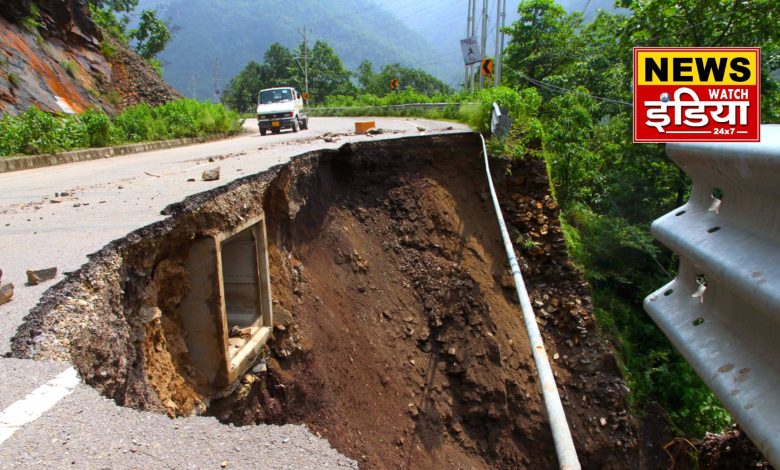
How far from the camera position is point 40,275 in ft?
10.6

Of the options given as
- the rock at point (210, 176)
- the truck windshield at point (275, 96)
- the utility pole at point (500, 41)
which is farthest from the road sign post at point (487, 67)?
the rock at point (210, 176)

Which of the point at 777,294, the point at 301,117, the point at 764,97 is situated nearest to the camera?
the point at 777,294

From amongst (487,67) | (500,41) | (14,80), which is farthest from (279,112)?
(500,41)

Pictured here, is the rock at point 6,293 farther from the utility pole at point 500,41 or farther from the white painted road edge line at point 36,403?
the utility pole at point 500,41

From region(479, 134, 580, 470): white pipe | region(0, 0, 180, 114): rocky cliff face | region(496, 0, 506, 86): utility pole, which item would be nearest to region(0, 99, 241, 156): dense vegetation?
region(0, 0, 180, 114): rocky cliff face

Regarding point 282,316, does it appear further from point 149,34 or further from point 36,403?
point 149,34

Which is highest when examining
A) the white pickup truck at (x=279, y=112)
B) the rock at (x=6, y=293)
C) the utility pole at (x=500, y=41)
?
the utility pole at (x=500, y=41)

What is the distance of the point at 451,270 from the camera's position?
30.0 ft

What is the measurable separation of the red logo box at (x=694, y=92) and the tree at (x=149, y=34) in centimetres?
3291

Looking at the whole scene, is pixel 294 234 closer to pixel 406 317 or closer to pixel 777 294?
pixel 406 317

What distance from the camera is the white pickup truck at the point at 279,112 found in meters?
18.4

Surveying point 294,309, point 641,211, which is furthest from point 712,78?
point 641,211

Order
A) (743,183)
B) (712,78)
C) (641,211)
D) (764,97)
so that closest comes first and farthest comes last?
(743,183) < (712,78) < (764,97) < (641,211)

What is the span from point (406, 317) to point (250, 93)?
5330cm
